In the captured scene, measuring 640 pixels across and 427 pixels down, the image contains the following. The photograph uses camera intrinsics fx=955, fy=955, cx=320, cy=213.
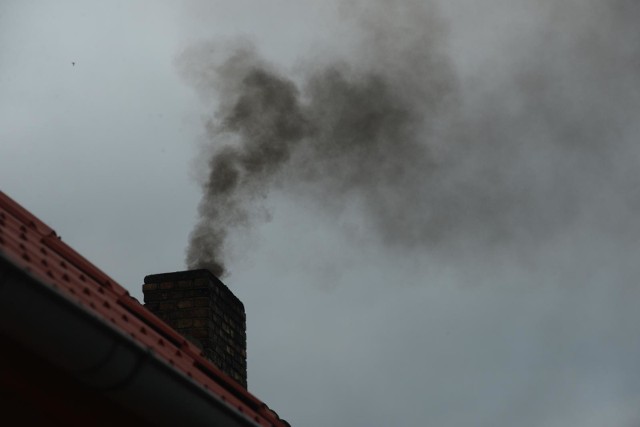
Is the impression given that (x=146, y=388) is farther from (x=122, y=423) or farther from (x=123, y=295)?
(x=123, y=295)

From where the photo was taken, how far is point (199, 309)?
6.76 metres

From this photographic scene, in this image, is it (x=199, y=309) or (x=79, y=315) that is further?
(x=199, y=309)

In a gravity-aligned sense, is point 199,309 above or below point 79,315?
above

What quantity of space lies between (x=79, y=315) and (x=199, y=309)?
13.6 ft

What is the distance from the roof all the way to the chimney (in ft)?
9.00

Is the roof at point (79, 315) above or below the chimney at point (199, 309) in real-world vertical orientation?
below

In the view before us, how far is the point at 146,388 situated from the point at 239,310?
177 inches

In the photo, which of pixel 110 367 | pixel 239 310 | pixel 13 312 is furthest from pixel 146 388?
pixel 239 310

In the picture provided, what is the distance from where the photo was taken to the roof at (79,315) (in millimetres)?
2514

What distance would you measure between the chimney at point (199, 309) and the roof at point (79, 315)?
2.74 meters

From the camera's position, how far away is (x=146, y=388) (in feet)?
9.53

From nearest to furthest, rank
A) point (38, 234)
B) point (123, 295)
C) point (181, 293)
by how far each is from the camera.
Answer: point (38, 234)
point (123, 295)
point (181, 293)

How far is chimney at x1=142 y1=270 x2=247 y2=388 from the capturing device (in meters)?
6.71

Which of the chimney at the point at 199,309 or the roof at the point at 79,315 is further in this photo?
the chimney at the point at 199,309
